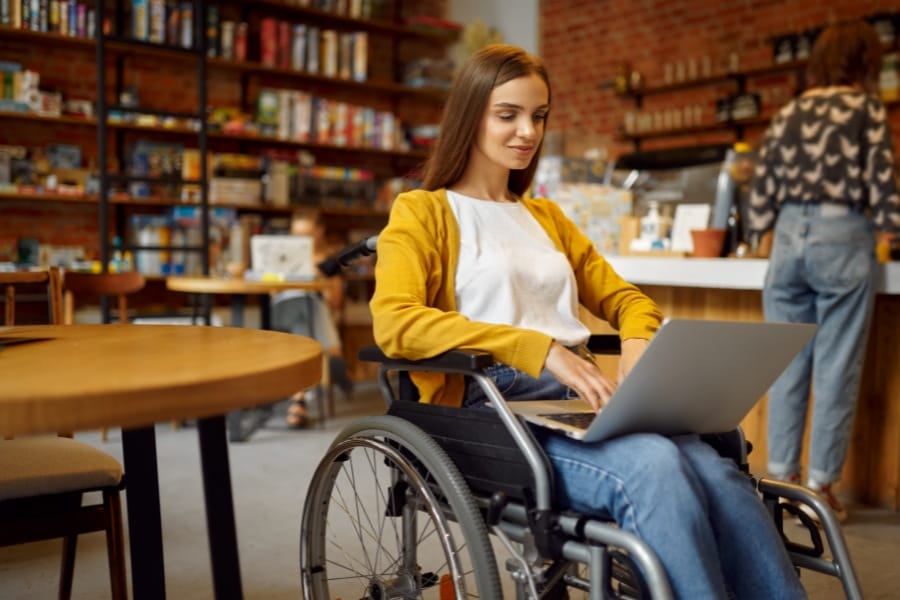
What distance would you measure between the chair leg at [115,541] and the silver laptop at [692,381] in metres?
0.72

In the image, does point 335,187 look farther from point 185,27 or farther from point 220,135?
point 185,27

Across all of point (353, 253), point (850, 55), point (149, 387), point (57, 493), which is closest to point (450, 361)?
point (353, 253)

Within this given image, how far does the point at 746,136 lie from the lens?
5.65 meters

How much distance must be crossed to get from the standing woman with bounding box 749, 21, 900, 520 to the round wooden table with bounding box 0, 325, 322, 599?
195 cm

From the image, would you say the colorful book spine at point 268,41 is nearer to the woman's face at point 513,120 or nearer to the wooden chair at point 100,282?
the wooden chair at point 100,282

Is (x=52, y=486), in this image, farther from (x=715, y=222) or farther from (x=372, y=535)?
(x=715, y=222)

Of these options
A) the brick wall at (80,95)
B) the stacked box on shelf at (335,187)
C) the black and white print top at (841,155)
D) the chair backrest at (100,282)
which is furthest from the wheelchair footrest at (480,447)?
the stacked box on shelf at (335,187)

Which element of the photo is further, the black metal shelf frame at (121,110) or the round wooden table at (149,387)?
the black metal shelf frame at (121,110)

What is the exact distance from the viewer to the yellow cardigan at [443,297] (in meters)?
1.30

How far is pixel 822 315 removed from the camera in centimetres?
265

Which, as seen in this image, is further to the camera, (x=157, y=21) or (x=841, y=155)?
(x=157, y=21)

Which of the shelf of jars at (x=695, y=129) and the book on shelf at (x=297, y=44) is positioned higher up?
the book on shelf at (x=297, y=44)

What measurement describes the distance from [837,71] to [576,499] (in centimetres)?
200

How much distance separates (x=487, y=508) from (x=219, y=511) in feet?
1.29
